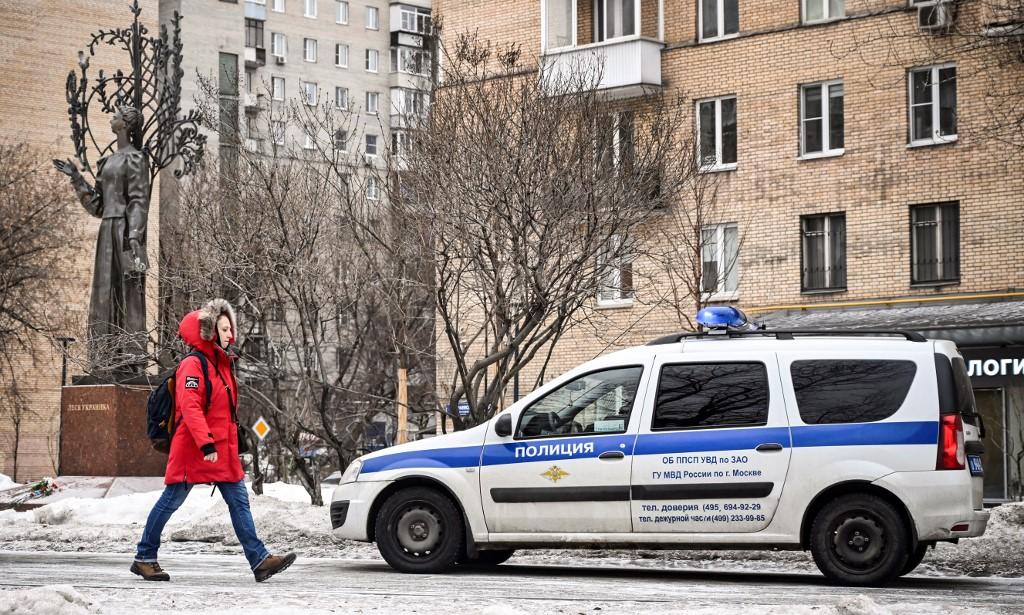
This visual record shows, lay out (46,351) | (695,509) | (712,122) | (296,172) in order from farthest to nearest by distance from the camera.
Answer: (46,351) < (712,122) < (296,172) < (695,509)

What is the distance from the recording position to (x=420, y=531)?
1215 cm

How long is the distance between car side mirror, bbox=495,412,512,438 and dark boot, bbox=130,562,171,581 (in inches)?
107

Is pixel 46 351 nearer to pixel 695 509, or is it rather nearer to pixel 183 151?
pixel 183 151

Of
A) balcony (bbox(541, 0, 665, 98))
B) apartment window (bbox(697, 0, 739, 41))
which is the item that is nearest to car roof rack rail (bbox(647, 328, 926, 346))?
balcony (bbox(541, 0, 665, 98))

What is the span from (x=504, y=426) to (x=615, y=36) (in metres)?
25.5

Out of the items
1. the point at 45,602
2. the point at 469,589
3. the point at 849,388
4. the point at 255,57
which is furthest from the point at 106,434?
the point at 255,57

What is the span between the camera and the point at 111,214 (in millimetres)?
23516

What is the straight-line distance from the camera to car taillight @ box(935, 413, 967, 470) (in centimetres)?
1102

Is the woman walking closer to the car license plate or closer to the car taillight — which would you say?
the car taillight

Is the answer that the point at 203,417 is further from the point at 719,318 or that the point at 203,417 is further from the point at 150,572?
the point at 719,318

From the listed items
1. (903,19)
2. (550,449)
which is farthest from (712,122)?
(550,449)

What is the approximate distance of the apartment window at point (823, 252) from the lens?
106 feet

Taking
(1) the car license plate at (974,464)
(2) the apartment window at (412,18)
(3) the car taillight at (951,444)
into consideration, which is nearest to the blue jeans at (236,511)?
(3) the car taillight at (951,444)

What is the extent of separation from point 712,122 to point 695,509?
78.2 ft
